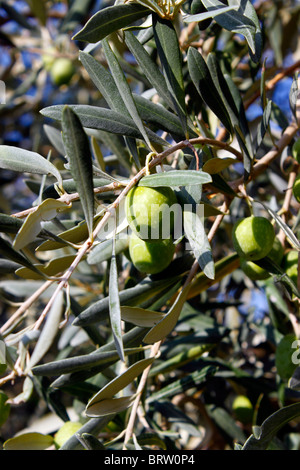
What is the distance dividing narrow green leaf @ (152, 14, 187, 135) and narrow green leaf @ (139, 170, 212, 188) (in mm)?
237

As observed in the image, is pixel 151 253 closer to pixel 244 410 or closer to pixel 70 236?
pixel 70 236

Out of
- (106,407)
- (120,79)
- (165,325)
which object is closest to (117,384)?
(106,407)

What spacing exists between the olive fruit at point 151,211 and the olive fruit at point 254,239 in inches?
8.4

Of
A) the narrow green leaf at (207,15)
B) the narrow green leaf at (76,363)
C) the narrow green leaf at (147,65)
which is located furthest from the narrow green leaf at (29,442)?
the narrow green leaf at (207,15)

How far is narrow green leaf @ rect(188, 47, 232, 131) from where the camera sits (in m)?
1.00

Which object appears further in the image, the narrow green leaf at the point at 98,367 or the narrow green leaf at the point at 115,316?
the narrow green leaf at the point at 98,367

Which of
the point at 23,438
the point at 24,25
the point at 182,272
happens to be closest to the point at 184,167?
the point at 182,272

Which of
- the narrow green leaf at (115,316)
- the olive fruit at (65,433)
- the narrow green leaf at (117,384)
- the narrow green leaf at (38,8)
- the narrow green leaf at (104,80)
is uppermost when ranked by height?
the narrow green leaf at (38,8)

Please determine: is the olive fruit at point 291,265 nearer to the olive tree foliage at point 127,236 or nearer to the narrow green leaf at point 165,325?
the olive tree foliage at point 127,236

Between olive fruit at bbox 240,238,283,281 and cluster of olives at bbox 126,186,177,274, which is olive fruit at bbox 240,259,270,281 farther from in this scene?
cluster of olives at bbox 126,186,177,274

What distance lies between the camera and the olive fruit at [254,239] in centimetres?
101

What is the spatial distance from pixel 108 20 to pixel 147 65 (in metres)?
0.13

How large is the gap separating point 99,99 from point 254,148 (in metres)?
2.27

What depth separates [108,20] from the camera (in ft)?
2.93
